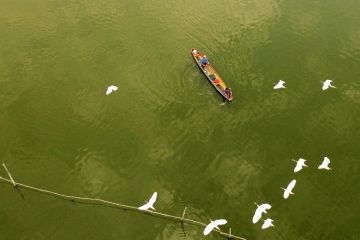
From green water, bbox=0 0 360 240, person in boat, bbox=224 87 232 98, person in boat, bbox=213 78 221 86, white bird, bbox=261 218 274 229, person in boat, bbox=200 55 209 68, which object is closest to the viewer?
white bird, bbox=261 218 274 229

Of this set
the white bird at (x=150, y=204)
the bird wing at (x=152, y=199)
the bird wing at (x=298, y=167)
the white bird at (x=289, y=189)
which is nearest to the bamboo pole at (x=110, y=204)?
the white bird at (x=150, y=204)

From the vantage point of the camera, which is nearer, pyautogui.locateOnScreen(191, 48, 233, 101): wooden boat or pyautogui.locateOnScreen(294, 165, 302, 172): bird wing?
pyautogui.locateOnScreen(294, 165, 302, 172): bird wing

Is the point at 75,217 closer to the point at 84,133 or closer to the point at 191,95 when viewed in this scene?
the point at 84,133

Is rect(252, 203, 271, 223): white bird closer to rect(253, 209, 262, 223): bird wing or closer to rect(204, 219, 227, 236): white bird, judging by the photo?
rect(253, 209, 262, 223): bird wing

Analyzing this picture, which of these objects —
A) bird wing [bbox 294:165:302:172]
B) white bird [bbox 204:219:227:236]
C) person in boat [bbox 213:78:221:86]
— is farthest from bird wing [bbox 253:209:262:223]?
person in boat [bbox 213:78:221:86]

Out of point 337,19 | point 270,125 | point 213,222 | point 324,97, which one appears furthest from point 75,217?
point 337,19

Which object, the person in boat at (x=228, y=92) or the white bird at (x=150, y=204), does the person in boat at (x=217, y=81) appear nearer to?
the person in boat at (x=228, y=92)

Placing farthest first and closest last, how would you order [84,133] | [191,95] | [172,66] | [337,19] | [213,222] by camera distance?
[337,19] → [172,66] → [191,95] → [84,133] → [213,222]
